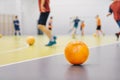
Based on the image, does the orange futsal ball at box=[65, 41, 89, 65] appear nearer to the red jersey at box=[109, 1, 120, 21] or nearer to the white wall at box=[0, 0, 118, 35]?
the red jersey at box=[109, 1, 120, 21]

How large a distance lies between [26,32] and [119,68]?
30104 millimetres

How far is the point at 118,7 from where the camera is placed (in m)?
12.7

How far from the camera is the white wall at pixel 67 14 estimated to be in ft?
113

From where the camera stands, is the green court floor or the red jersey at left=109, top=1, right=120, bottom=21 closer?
the green court floor

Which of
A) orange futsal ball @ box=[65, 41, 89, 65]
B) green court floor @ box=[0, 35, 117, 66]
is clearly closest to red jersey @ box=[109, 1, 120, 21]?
green court floor @ box=[0, 35, 117, 66]

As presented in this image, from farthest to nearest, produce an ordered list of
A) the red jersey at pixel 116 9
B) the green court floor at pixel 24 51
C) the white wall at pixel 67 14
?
the white wall at pixel 67 14, the red jersey at pixel 116 9, the green court floor at pixel 24 51

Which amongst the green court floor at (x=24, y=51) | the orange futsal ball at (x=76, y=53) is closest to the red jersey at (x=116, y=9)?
the green court floor at (x=24, y=51)

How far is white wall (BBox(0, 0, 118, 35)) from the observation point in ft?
113

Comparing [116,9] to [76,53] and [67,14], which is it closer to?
[76,53]

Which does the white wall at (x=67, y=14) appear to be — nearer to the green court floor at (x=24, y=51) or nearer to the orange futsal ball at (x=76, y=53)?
the green court floor at (x=24, y=51)

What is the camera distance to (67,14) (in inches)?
1415

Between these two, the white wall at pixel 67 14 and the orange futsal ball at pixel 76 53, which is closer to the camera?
the orange futsal ball at pixel 76 53

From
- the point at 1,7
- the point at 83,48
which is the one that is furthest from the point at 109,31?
the point at 83,48

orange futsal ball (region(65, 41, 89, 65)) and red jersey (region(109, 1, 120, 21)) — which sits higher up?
red jersey (region(109, 1, 120, 21))
